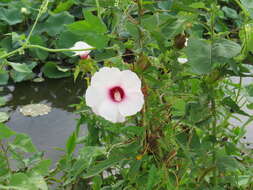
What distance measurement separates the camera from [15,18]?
10.4 ft

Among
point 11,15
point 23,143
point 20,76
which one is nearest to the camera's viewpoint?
point 23,143

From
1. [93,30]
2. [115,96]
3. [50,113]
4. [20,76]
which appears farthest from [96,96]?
[20,76]

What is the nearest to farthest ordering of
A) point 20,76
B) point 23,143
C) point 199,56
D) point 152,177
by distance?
point 199,56 < point 152,177 < point 23,143 < point 20,76

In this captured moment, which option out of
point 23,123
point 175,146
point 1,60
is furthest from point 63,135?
point 175,146

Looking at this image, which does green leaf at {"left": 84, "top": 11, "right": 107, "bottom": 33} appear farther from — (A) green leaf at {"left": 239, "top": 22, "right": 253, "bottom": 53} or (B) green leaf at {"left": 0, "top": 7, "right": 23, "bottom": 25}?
(B) green leaf at {"left": 0, "top": 7, "right": 23, "bottom": 25}

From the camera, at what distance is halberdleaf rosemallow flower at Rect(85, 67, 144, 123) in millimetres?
930

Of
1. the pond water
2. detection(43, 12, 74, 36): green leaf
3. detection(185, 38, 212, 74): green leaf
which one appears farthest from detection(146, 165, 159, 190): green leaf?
detection(43, 12, 74, 36): green leaf

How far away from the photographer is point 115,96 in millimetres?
959

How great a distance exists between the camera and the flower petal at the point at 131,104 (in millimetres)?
926

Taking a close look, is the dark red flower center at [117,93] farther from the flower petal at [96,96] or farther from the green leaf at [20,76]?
A: the green leaf at [20,76]

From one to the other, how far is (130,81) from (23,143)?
52 centimetres

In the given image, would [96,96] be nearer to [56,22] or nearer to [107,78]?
[107,78]

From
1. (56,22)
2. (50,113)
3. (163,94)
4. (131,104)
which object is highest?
(131,104)

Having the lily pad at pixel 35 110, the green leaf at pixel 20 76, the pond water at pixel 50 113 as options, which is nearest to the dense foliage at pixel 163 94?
the pond water at pixel 50 113
